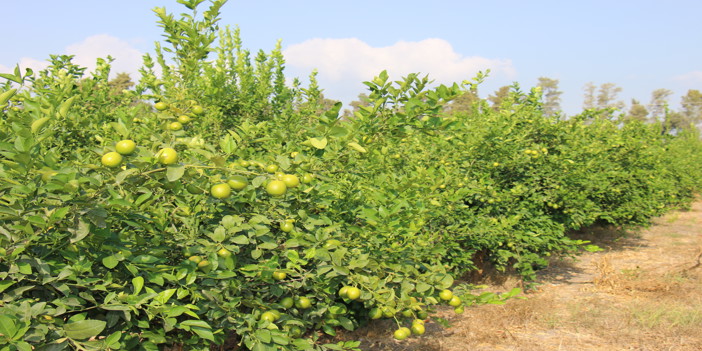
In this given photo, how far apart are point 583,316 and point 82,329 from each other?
4685mm

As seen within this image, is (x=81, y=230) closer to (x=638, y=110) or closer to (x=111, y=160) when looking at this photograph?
(x=111, y=160)

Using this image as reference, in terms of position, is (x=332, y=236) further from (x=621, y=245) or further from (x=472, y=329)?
(x=621, y=245)

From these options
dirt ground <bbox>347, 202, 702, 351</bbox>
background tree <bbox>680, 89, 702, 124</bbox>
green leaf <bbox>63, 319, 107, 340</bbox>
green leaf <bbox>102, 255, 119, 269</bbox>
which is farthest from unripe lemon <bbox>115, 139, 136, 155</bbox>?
background tree <bbox>680, 89, 702, 124</bbox>

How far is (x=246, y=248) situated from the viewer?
7.29 ft

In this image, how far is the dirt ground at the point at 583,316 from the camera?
418 cm

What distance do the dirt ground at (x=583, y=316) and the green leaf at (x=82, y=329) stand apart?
296 cm

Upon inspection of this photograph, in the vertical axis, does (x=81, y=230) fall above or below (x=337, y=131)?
below

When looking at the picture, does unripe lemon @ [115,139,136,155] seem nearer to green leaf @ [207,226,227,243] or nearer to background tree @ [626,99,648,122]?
green leaf @ [207,226,227,243]

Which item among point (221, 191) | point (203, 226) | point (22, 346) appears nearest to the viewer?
point (22, 346)

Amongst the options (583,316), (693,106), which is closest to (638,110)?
(693,106)

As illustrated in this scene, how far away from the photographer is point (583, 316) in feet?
16.0

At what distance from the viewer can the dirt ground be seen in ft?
13.7

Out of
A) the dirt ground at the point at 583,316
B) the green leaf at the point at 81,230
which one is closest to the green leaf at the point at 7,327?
the green leaf at the point at 81,230

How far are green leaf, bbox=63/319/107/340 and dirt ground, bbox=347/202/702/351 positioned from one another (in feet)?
9.70
